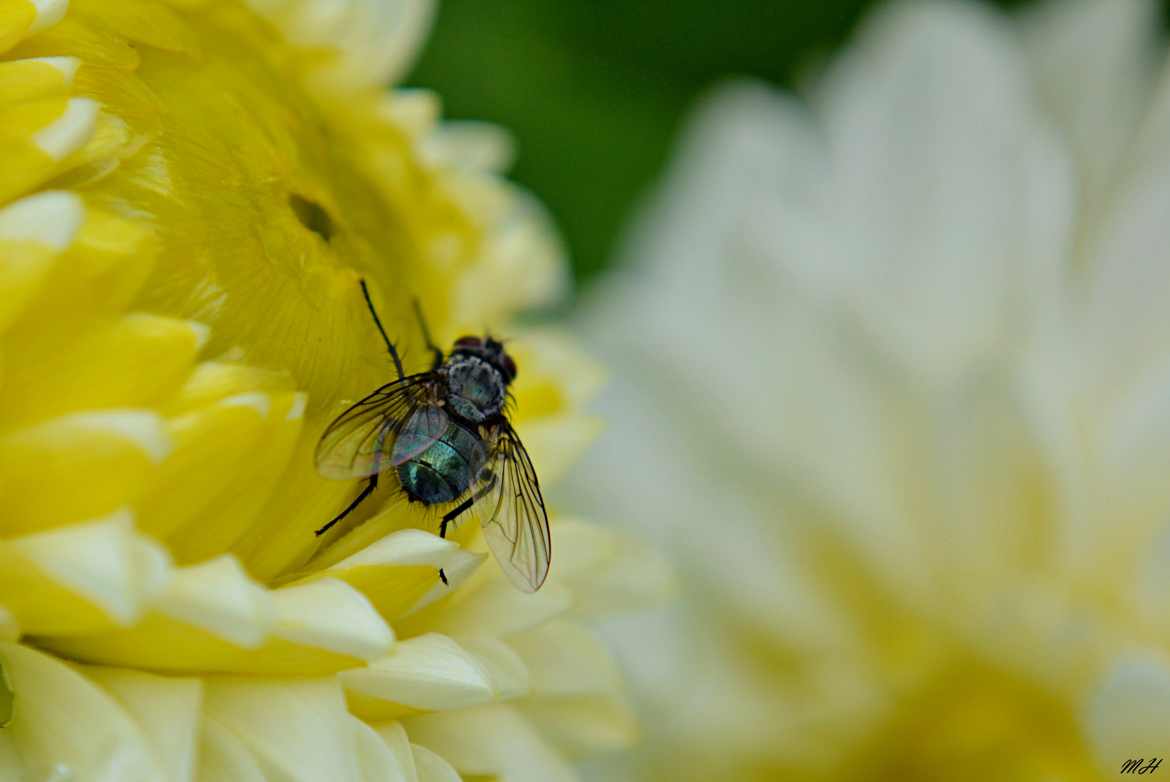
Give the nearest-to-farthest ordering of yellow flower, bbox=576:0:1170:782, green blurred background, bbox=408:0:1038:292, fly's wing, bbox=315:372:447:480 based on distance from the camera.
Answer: fly's wing, bbox=315:372:447:480
yellow flower, bbox=576:0:1170:782
green blurred background, bbox=408:0:1038:292

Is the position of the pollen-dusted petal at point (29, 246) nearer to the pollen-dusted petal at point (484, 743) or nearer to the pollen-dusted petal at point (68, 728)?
the pollen-dusted petal at point (68, 728)

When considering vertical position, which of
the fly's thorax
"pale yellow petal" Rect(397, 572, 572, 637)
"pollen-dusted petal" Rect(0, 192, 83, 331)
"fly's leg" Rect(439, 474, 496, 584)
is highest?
"pollen-dusted petal" Rect(0, 192, 83, 331)

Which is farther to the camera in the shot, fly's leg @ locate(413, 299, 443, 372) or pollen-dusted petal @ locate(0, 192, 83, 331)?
fly's leg @ locate(413, 299, 443, 372)

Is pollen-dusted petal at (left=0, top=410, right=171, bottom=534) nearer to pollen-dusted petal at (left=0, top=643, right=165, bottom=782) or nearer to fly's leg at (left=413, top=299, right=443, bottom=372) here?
pollen-dusted petal at (left=0, top=643, right=165, bottom=782)

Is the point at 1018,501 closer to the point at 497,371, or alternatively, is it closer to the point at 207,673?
the point at 497,371

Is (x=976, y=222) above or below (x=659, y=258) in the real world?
above

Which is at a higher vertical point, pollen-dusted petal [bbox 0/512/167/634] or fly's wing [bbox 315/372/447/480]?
fly's wing [bbox 315/372/447/480]

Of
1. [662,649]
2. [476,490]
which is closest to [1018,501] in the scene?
[662,649]

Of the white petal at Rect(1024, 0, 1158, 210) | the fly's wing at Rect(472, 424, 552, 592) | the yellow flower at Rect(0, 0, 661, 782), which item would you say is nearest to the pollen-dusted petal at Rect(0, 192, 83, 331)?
the yellow flower at Rect(0, 0, 661, 782)
